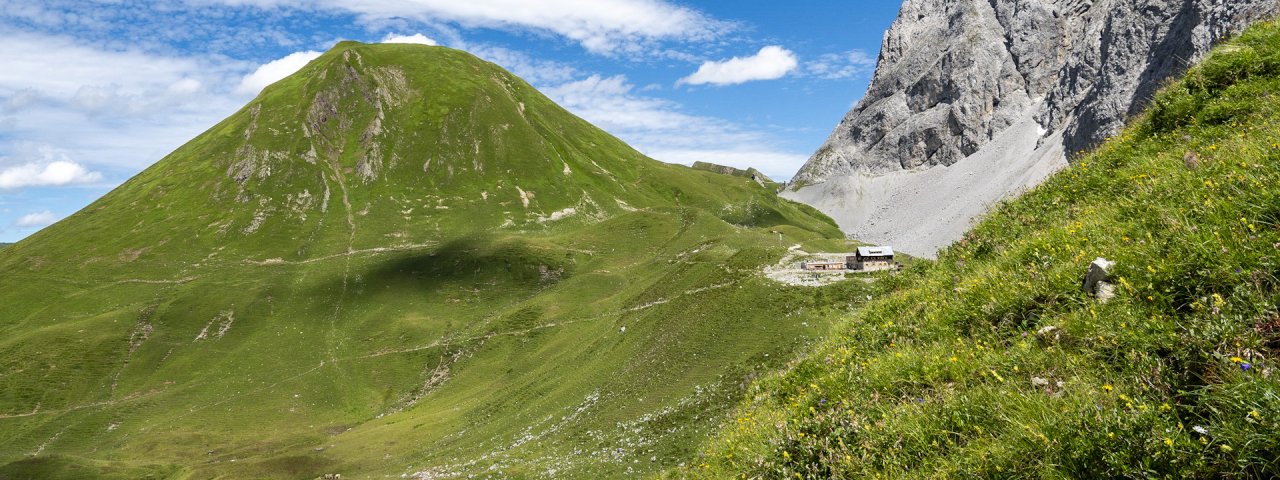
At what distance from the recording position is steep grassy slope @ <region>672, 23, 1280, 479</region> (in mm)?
5336

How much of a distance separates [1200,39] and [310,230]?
11004 inches

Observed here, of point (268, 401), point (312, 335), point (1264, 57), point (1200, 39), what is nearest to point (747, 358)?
point (1264, 57)

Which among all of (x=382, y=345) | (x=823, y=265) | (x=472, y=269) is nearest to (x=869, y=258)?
(x=823, y=265)

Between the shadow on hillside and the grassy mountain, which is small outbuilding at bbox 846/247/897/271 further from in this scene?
the shadow on hillside

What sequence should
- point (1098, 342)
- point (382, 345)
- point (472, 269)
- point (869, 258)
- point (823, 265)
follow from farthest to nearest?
point (472, 269), point (382, 345), point (869, 258), point (823, 265), point (1098, 342)

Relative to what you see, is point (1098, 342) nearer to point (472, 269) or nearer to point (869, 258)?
point (869, 258)

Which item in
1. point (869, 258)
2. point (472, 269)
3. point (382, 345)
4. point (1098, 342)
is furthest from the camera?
point (472, 269)

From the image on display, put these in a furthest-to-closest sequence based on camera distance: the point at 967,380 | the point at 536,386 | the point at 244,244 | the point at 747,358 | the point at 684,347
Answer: the point at 244,244
the point at 536,386
the point at 684,347
the point at 747,358
the point at 967,380

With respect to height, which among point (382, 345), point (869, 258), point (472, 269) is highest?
point (472, 269)

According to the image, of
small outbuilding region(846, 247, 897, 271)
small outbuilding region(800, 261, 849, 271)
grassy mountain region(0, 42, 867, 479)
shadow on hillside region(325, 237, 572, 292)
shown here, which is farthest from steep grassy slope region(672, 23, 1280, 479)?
shadow on hillside region(325, 237, 572, 292)

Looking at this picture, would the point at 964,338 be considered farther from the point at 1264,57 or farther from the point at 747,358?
the point at 747,358

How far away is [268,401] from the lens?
347 feet

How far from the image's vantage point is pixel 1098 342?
700 cm

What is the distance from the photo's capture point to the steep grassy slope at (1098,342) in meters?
5.34
